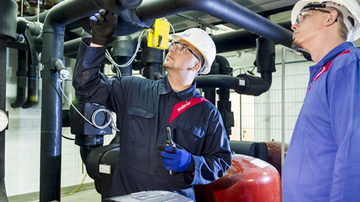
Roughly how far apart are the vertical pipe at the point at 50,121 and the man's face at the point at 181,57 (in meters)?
1.03

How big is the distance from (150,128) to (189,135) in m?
0.20

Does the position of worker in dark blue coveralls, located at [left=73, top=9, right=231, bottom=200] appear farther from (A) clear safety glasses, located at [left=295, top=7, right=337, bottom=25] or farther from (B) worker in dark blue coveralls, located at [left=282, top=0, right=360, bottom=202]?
(A) clear safety glasses, located at [left=295, top=7, right=337, bottom=25]

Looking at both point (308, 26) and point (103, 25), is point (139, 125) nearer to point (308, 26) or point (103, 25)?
point (103, 25)

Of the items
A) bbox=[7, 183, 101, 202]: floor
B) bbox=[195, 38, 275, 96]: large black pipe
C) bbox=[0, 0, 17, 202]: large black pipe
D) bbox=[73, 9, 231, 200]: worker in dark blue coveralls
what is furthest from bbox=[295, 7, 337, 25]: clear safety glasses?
bbox=[7, 183, 101, 202]: floor

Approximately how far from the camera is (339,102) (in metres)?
0.83

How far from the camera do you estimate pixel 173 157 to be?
131cm

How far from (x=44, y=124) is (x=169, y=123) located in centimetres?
122

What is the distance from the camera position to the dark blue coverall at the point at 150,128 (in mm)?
1432

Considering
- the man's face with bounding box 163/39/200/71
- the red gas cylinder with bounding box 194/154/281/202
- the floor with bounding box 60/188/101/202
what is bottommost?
the floor with bounding box 60/188/101/202

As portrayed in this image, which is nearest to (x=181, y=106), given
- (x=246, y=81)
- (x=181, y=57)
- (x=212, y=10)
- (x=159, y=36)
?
(x=181, y=57)

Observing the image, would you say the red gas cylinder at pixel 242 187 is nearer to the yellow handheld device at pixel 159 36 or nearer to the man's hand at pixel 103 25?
the yellow handheld device at pixel 159 36

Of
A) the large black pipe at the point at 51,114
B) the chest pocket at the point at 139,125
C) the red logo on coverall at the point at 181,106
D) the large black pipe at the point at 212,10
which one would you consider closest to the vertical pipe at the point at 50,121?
the large black pipe at the point at 51,114

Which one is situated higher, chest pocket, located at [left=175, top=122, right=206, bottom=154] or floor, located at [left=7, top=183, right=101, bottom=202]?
chest pocket, located at [left=175, top=122, right=206, bottom=154]

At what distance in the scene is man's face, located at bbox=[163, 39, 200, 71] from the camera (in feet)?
5.42
